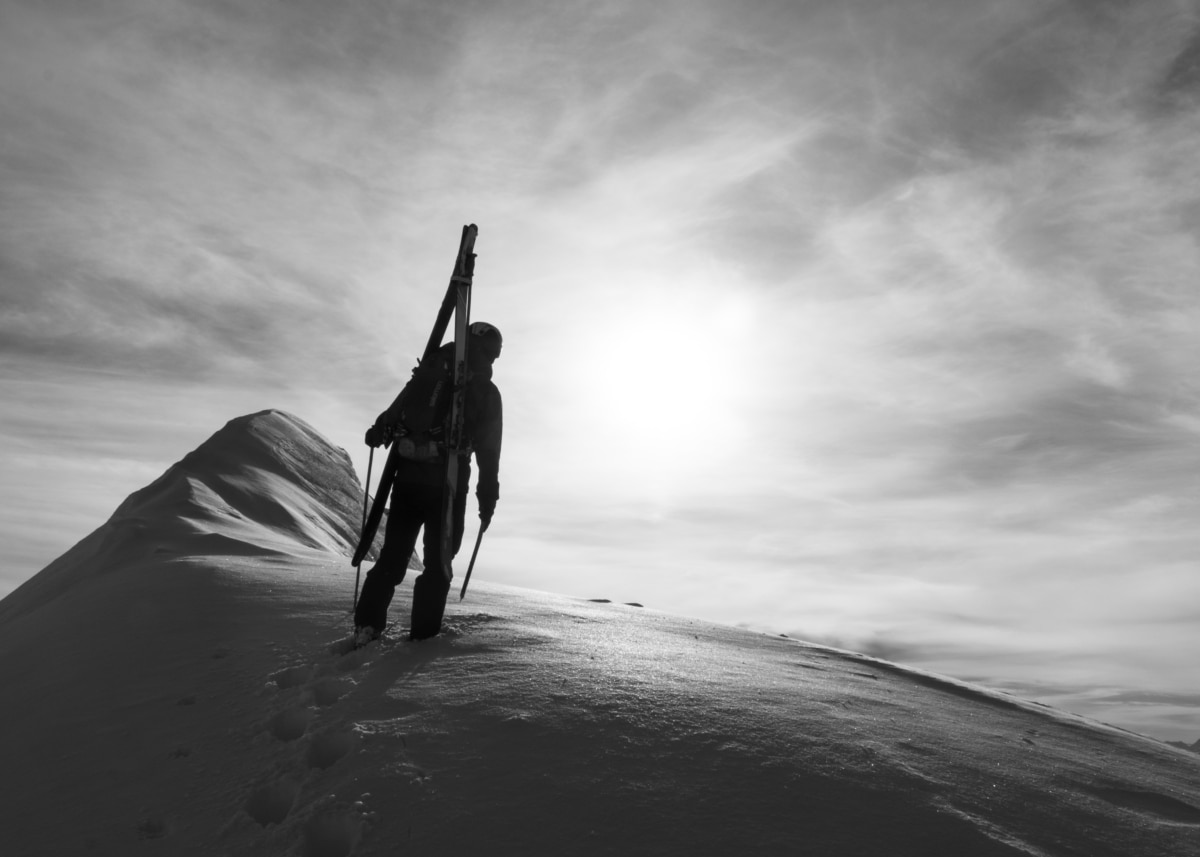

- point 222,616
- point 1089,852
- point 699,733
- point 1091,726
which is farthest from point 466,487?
point 1091,726

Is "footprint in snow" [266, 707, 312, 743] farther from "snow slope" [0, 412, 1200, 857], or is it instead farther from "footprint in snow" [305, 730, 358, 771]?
"footprint in snow" [305, 730, 358, 771]

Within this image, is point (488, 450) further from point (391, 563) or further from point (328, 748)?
point (328, 748)

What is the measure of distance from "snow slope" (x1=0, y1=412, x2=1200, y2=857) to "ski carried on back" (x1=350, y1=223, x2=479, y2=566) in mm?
631

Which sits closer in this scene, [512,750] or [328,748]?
[512,750]

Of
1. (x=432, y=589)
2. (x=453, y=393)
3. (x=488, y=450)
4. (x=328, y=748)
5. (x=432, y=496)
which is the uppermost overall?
(x=453, y=393)

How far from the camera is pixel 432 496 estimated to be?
17.6ft

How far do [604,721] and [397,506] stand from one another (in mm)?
2649

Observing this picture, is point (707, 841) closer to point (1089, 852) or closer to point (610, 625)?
point (1089, 852)

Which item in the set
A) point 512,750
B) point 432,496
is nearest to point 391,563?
point 432,496

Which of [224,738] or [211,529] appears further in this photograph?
[211,529]

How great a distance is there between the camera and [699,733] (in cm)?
327

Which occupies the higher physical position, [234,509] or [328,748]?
[234,509]

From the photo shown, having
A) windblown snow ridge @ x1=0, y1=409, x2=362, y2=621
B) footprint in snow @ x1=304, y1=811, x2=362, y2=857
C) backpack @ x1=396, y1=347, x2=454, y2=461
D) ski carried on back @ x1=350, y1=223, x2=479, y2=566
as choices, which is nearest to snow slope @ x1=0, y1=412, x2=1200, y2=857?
footprint in snow @ x1=304, y1=811, x2=362, y2=857

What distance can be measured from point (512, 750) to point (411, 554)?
7.72 ft
